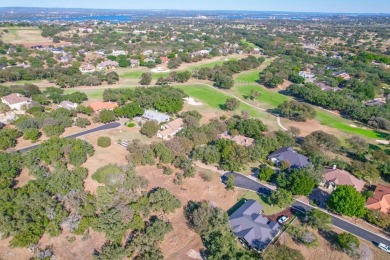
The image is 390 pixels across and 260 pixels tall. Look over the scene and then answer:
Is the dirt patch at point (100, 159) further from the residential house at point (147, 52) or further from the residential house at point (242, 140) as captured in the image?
the residential house at point (147, 52)

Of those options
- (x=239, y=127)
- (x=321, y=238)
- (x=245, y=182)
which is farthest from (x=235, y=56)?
(x=321, y=238)

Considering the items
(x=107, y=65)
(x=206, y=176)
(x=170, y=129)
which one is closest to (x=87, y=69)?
(x=107, y=65)

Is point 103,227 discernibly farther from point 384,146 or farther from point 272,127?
point 384,146

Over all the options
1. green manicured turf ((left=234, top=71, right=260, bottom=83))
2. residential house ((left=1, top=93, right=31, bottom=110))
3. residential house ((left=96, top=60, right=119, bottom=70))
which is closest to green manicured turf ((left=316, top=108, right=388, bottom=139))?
green manicured turf ((left=234, top=71, right=260, bottom=83))

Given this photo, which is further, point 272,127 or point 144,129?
point 272,127

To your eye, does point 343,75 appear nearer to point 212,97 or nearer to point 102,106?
point 212,97

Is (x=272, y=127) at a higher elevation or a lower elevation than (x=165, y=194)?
lower

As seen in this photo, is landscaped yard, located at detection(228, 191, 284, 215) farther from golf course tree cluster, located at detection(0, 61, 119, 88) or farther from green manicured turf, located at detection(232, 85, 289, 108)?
golf course tree cluster, located at detection(0, 61, 119, 88)

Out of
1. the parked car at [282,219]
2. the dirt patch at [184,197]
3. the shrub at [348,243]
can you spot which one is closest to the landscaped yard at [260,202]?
the dirt patch at [184,197]
